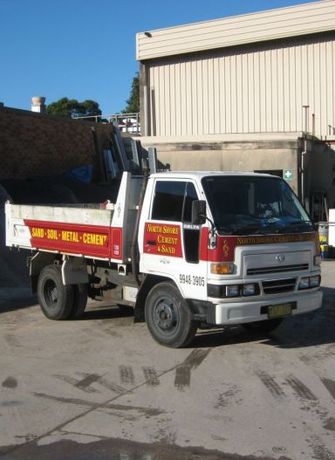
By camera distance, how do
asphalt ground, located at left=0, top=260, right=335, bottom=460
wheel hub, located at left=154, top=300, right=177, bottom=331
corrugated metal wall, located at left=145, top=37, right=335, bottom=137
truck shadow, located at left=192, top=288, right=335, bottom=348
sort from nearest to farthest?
asphalt ground, located at left=0, top=260, right=335, bottom=460 → wheel hub, located at left=154, top=300, right=177, bottom=331 → truck shadow, located at left=192, top=288, right=335, bottom=348 → corrugated metal wall, located at left=145, top=37, right=335, bottom=137

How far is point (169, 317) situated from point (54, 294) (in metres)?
2.90

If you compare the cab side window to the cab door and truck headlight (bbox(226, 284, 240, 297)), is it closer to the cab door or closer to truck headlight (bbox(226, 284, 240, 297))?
the cab door

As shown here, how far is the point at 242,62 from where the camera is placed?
27.2 metres

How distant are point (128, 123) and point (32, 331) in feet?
92.6

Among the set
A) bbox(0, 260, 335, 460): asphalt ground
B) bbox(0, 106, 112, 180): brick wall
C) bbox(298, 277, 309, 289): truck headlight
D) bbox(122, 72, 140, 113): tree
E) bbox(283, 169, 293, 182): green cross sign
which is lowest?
bbox(0, 260, 335, 460): asphalt ground

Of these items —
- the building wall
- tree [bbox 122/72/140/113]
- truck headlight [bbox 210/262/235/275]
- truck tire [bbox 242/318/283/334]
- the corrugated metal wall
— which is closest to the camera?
truck headlight [bbox 210/262/235/275]

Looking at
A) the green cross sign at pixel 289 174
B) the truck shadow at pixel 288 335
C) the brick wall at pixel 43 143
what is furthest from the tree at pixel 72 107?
the truck shadow at pixel 288 335

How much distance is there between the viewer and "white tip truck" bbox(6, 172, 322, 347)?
726 cm

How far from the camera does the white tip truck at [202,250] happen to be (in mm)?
7258

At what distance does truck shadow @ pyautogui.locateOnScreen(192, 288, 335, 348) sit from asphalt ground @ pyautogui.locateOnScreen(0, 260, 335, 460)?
0.02 meters

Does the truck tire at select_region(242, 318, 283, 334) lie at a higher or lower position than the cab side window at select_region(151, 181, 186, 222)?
lower

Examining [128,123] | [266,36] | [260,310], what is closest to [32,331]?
[260,310]

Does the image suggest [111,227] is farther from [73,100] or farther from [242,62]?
[73,100]

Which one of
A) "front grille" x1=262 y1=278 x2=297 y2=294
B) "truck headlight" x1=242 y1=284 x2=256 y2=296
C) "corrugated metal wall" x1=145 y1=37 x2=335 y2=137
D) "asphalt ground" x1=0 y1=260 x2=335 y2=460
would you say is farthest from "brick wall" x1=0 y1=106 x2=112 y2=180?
"truck headlight" x1=242 y1=284 x2=256 y2=296
